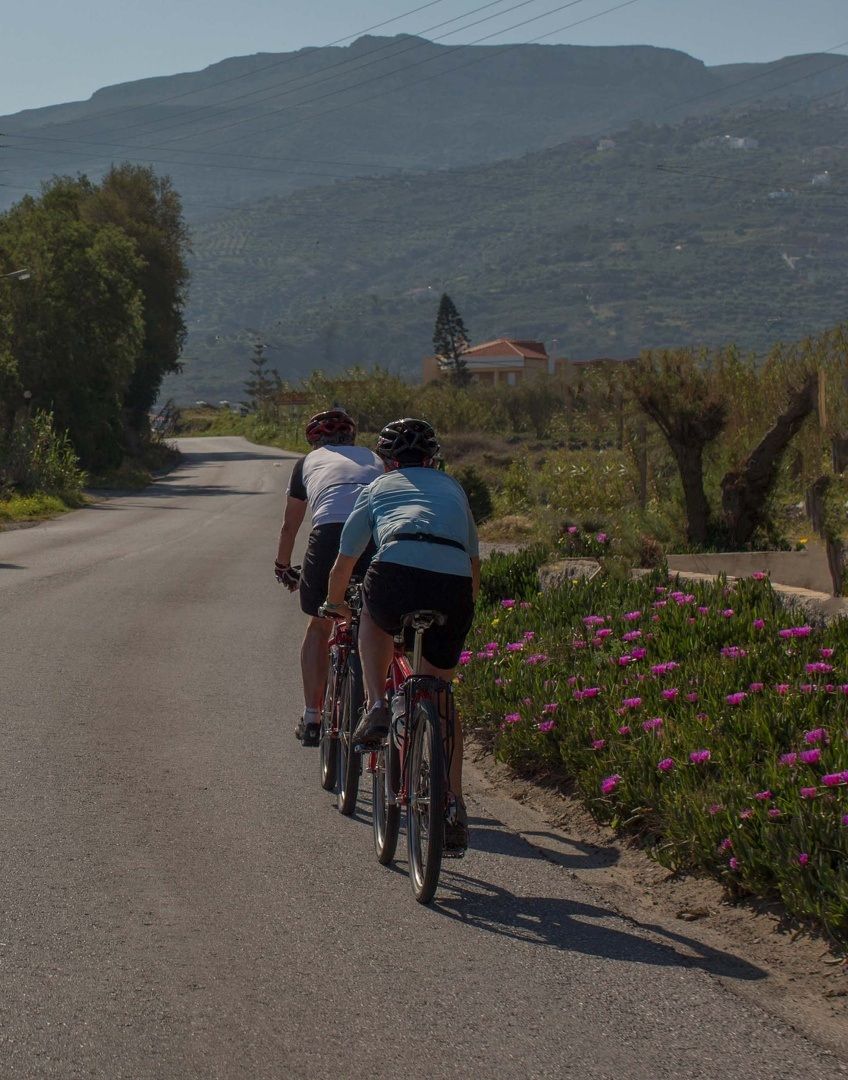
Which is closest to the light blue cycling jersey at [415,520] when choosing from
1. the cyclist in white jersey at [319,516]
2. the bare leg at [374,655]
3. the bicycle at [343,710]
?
the bare leg at [374,655]

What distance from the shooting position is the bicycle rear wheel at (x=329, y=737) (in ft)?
23.8

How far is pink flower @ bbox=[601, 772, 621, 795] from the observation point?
21.4 feet

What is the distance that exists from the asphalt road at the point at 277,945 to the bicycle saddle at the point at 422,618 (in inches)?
38.8

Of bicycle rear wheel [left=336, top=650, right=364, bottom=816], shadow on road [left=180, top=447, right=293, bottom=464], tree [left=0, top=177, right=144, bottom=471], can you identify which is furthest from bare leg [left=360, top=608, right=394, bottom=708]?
shadow on road [left=180, top=447, right=293, bottom=464]

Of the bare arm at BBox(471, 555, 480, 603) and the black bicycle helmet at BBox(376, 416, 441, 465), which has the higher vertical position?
the black bicycle helmet at BBox(376, 416, 441, 465)

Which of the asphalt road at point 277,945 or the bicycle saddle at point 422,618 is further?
the bicycle saddle at point 422,618

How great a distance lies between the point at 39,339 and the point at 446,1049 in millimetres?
47701

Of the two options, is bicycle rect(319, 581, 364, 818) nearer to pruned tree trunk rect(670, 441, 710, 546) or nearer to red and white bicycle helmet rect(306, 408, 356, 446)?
red and white bicycle helmet rect(306, 408, 356, 446)

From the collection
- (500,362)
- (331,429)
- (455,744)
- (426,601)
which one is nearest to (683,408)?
(331,429)

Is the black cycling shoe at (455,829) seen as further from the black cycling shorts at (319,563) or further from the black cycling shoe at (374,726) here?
the black cycling shorts at (319,563)

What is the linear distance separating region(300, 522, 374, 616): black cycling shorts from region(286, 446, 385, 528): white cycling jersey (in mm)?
50

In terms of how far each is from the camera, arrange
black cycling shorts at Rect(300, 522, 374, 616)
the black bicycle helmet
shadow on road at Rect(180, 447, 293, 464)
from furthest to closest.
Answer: shadow on road at Rect(180, 447, 293, 464)
black cycling shorts at Rect(300, 522, 374, 616)
the black bicycle helmet

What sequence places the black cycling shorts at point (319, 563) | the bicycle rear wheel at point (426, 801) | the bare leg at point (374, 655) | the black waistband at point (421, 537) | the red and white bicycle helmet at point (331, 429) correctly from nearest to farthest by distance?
1. the bicycle rear wheel at point (426, 801)
2. the black waistband at point (421, 537)
3. the bare leg at point (374, 655)
4. the black cycling shorts at point (319, 563)
5. the red and white bicycle helmet at point (331, 429)

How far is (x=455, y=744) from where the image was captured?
5.71 m
